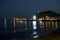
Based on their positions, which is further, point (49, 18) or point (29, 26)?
point (49, 18)

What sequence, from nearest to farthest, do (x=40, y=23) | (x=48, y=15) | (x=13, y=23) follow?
(x=13, y=23)
(x=40, y=23)
(x=48, y=15)

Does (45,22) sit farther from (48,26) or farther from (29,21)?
(29,21)

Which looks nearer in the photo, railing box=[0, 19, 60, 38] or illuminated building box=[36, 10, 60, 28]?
railing box=[0, 19, 60, 38]

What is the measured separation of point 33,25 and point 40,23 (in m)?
0.57

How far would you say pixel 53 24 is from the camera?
563cm

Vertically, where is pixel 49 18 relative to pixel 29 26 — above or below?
above

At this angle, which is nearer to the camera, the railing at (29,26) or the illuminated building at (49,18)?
the railing at (29,26)

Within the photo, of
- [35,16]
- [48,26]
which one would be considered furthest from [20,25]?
[48,26]

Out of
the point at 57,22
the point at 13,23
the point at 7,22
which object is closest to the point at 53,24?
the point at 57,22

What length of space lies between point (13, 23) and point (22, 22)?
0.58 meters

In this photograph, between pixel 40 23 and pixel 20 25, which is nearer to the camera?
pixel 20 25

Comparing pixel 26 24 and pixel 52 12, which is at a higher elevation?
pixel 52 12

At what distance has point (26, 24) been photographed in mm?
4695

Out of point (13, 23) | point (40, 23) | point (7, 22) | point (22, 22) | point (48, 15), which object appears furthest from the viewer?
point (48, 15)
